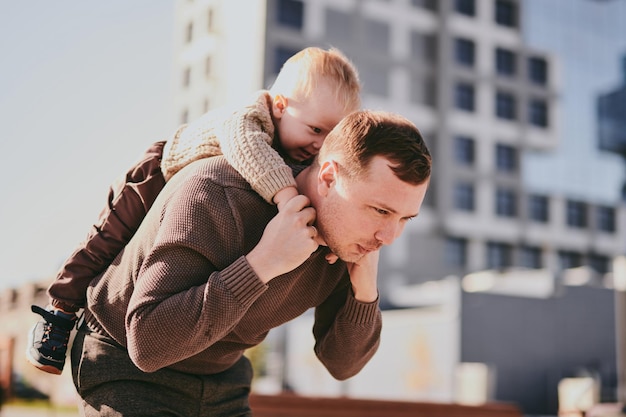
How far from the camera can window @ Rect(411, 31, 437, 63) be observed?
4703 cm

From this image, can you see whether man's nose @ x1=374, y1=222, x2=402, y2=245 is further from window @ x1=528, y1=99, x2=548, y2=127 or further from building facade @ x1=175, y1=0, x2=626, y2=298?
window @ x1=528, y1=99, x2=548, y2=127

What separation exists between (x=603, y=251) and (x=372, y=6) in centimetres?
1919

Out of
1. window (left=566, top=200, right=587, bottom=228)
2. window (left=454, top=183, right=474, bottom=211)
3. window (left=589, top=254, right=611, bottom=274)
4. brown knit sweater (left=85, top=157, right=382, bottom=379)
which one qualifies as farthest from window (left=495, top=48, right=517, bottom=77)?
brown knit sweater (left=85, top=157, right=382, bottom=379)

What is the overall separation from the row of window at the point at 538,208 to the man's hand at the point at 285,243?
44.2 metres

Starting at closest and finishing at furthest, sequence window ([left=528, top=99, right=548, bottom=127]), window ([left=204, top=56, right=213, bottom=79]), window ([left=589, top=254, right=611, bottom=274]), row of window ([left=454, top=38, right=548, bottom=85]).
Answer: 1. window ([left=204, top=56, right=213, bottom=79])
2. row of window ([left=454, top=38, right=548, bottom=85])
3. window ([left=528, top=99, right=548, bottom=127])
4. window ([left=589, top=254, right=611, bottom=274])

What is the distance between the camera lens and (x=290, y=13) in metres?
41.9

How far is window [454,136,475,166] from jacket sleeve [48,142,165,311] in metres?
44.9

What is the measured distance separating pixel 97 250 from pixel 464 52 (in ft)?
154

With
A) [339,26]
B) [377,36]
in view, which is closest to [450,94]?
[377,36]

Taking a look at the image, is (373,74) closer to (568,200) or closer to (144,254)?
(568,200)

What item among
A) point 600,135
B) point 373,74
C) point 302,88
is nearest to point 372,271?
point 302,88

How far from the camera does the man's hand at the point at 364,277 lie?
8.02 ft

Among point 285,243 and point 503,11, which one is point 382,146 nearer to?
point 285,243

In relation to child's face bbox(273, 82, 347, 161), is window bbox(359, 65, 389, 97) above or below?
above
